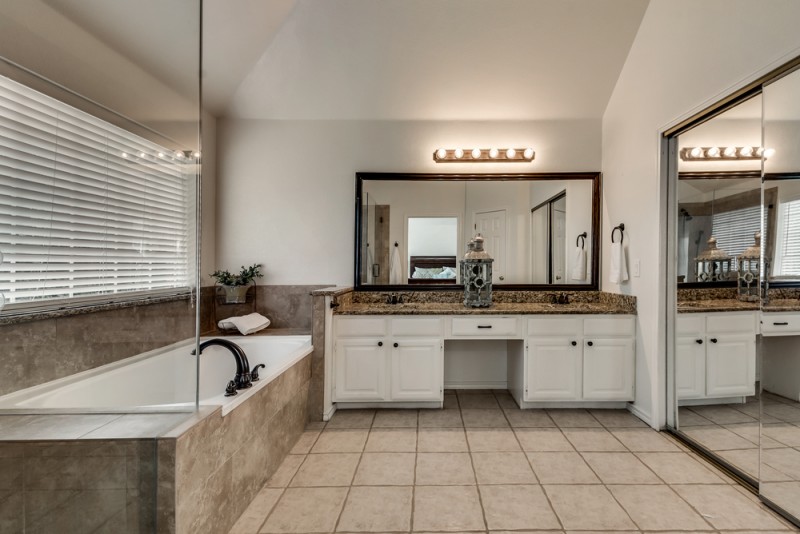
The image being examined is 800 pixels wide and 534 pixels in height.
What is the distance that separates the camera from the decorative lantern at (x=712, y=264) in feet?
7.40

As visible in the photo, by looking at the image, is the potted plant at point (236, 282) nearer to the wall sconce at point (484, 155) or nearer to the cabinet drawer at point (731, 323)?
the wall sconce at point (484, 155)

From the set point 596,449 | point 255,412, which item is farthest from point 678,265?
point 255,412

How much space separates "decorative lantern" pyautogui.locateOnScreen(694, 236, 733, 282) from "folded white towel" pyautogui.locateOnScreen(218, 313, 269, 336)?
130 inches

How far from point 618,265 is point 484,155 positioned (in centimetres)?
144

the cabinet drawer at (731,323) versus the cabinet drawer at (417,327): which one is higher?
the cabinet drawer at (731,323)

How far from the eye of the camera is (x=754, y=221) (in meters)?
1.97

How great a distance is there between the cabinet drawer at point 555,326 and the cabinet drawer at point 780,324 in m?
1.09

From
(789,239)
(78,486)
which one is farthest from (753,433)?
(78,486)

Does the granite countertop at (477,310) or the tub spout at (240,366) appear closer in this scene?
the tub spout at (240,366)

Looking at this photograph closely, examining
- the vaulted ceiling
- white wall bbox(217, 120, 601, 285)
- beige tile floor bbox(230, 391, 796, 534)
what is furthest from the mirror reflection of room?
beige tile floor bbox(230, 391, 796, 534)

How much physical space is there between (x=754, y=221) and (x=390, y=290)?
8.02 feet

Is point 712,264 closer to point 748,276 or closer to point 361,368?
point 748,276

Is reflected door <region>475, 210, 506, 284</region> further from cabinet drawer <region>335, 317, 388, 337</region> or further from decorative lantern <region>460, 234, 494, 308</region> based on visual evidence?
cabinet drawer <region>335, 317, 388, 337</region>

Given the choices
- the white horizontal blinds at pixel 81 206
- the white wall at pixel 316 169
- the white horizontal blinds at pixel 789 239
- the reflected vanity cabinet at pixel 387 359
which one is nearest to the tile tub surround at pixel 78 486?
the white horizontal blinds at pixel 81 206
